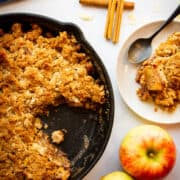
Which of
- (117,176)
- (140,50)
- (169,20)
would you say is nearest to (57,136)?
(117,176)

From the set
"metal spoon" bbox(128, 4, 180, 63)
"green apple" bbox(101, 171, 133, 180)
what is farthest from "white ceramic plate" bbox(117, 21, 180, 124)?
"green apple" bbox(101, 171, 133, 180)

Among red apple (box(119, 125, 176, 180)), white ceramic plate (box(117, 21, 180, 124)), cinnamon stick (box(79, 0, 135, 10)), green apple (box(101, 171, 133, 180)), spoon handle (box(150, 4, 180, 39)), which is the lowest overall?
green apple (box(101, 171, 133, 180))

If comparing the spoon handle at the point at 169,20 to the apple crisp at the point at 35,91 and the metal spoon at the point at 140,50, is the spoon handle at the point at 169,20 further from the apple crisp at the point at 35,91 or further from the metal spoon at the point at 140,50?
the apple crisp at the point at 35,91

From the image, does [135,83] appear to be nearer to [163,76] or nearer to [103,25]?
[163,76]

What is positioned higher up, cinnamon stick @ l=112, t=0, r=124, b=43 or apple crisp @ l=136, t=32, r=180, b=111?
cinnamon stick @ l=112, t=0, r=124, b=43

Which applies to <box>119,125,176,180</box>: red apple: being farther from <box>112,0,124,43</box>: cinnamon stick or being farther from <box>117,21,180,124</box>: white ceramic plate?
<box>112,0,124,43</box>: cinnamon stick

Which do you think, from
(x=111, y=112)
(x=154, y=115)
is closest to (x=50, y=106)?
(x=111, y=112)
